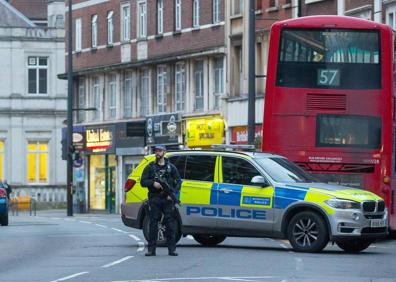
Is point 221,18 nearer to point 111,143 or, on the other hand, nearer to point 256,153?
point 111,143

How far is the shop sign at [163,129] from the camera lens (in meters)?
61.3

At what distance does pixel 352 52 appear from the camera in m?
29.6

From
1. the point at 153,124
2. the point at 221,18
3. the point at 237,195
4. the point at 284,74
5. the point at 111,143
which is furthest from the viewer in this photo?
the point at 111,143

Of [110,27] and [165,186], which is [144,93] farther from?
[165,186]

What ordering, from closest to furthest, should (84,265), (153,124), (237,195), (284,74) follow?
(84,265) → (237,195) → (284,74) → (153,124)

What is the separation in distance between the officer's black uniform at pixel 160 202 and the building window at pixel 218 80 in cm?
3397

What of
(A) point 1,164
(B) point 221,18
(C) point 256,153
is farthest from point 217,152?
(A) point 1,164

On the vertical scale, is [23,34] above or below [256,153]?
above

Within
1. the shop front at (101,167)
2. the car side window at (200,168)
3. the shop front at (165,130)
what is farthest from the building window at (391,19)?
the shop front at (101,167)

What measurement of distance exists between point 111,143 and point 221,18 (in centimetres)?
1272

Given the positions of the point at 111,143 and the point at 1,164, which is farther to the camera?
the point at 1,164

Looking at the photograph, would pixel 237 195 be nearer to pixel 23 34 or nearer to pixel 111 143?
pixel 111 143

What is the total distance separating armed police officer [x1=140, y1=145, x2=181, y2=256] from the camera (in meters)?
23.7

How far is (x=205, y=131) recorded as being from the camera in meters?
58.3
